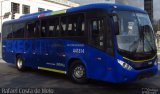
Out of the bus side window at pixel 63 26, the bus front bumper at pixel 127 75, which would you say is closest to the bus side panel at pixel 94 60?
the bus front bumper at pixel 127 75

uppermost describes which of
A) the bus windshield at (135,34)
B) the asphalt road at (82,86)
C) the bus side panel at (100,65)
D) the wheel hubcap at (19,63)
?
the bus windshield at (135,34)

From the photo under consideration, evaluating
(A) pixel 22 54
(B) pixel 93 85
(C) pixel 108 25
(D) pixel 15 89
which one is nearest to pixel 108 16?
(C) pixel 108 25

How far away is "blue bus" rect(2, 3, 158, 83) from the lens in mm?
9086

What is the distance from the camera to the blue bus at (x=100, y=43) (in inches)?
358

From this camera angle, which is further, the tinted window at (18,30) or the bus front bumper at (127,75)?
the tinted window at (18,30)

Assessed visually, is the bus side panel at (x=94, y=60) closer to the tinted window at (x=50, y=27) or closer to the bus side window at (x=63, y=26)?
the bus side window at (x=63, y=26)

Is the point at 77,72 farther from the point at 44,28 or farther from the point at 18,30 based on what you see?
the point at 18,30

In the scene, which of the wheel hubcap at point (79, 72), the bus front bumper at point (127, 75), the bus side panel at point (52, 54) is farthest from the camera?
the bus side panel at point (52, 54)

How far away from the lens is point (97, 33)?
31.7ft

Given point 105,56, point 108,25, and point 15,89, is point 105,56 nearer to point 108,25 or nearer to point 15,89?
point 108,25

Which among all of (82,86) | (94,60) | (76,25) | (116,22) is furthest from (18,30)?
(116,22)

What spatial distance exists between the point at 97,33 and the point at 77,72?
1887mm

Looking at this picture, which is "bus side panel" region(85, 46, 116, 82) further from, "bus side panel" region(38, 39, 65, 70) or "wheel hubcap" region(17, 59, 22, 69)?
"wheel hubcap" region(17, 59, 22, 69)

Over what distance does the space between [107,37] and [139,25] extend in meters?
1.25
